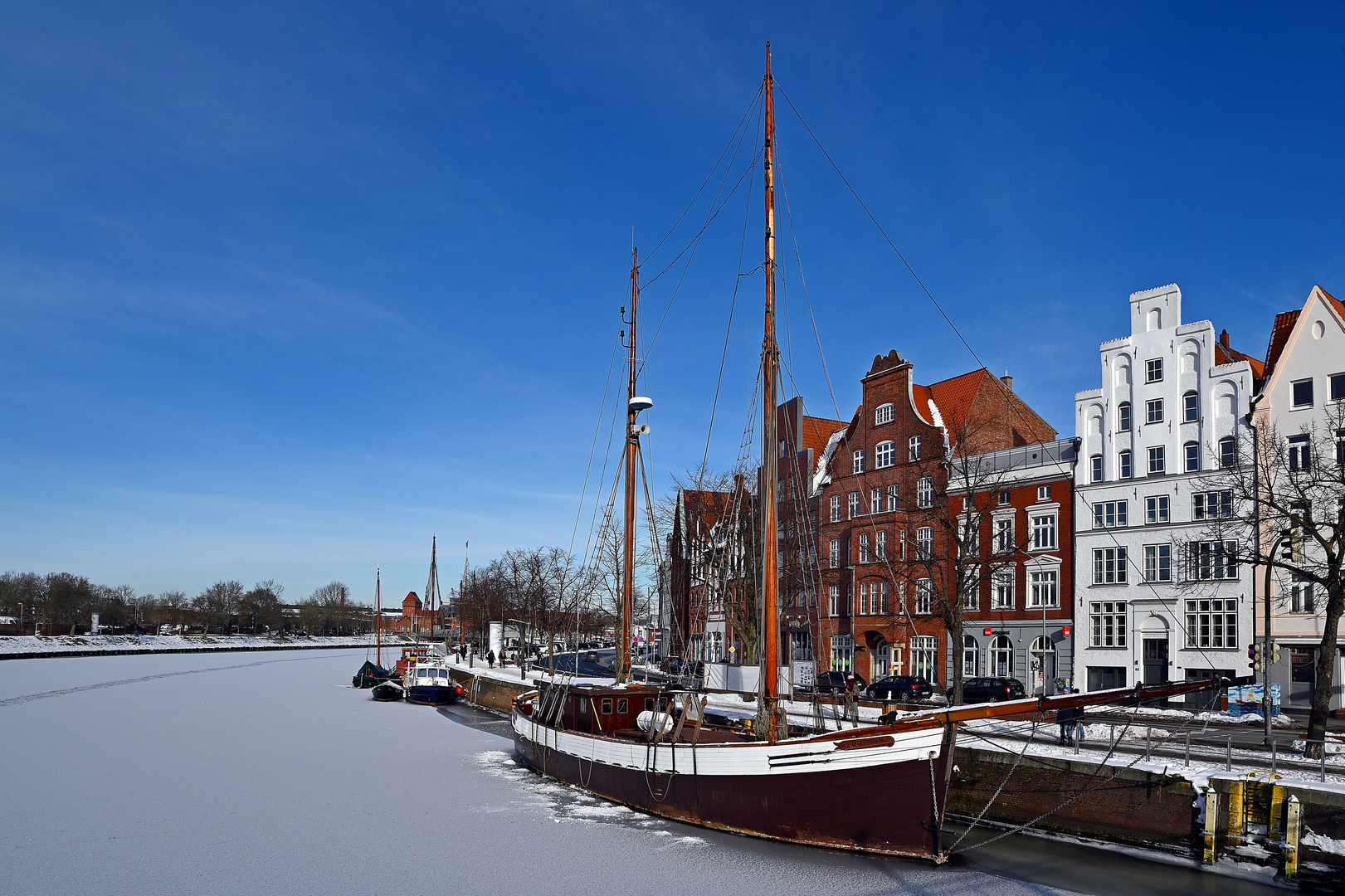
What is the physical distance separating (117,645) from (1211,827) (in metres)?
169

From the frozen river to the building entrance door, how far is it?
2552 cm

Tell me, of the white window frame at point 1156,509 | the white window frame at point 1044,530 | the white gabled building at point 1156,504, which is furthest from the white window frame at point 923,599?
the white window frame at point 1156,509

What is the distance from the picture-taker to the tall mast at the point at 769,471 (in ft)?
78.3

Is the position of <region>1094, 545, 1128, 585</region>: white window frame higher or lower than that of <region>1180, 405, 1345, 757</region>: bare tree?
lower

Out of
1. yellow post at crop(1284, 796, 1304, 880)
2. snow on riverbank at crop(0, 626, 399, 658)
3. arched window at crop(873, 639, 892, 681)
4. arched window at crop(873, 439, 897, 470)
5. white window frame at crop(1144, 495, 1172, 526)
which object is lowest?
snow on riverbank at crop(0, 626, 399, 658)

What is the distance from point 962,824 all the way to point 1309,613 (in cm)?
2439

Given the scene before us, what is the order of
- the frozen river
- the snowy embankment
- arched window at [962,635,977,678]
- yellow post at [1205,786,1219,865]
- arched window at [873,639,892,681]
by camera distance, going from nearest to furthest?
the frozen river < yellow post at [1205,786,1219,865] < arched window at [962,635,977,678] < arched window at [873,639,892,681] < the snowy embankment

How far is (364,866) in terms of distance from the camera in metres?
21.0

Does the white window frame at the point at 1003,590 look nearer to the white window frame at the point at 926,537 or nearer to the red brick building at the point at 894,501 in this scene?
the red brick building at the point at 894,501

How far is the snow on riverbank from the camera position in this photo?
13000 cm

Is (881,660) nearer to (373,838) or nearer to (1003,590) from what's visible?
(1003,590)

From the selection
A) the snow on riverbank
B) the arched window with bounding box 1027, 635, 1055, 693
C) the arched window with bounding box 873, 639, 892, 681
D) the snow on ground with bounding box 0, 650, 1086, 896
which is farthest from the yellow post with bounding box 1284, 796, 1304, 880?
the snow on riverbank

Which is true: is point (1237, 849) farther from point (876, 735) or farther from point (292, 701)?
point (292, 701)

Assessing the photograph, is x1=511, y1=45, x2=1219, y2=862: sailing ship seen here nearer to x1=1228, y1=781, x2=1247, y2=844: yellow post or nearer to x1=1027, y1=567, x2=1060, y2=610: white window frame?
x1=1228, y1=781, x2=1247, y2=844: yellow post
